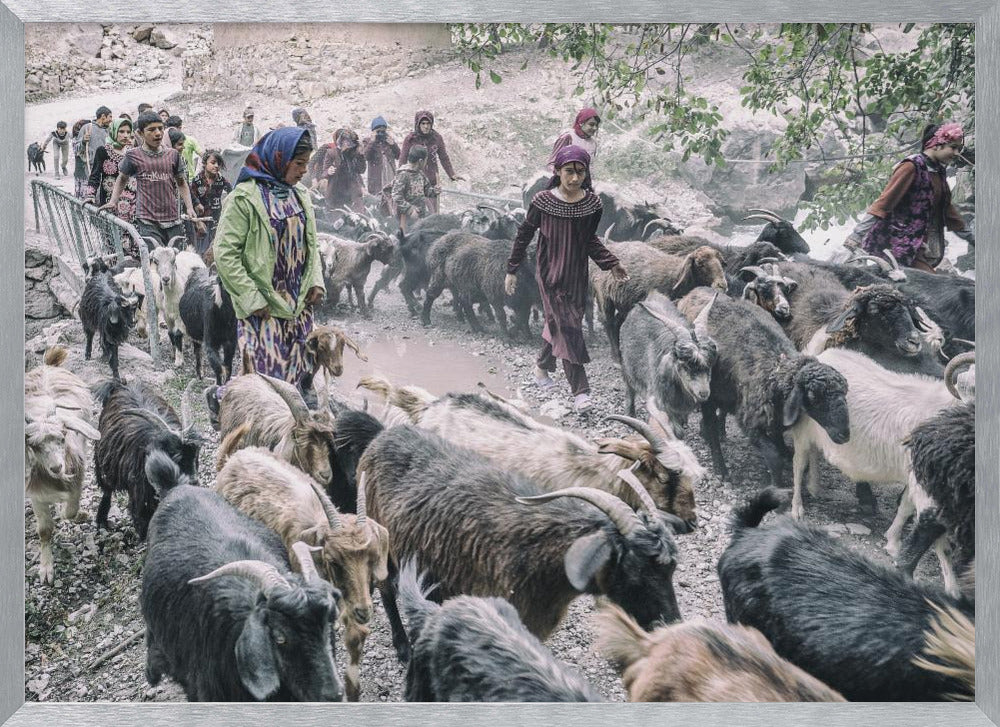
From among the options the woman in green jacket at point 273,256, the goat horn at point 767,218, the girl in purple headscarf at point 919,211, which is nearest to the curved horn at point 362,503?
the woman in green jacket at point 273,256

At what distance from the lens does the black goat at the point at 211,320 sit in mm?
4035

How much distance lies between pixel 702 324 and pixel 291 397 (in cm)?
155

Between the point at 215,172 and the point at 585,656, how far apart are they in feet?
7.08

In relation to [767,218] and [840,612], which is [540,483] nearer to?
[840,612]

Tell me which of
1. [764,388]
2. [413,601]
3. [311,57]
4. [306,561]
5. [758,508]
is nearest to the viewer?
[306,561]

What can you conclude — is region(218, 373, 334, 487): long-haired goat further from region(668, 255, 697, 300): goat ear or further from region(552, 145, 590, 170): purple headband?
region(668, 255, 697, 300): goat ear

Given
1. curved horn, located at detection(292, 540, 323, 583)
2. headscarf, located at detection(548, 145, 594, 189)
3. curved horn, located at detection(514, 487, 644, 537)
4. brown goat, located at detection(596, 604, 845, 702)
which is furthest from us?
headscarf, located at detection(548, 145, 594, 189)

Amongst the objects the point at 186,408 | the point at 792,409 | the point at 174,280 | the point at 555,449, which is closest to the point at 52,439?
the point at 186,408

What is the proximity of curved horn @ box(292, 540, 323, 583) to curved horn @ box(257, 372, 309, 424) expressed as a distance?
545mm

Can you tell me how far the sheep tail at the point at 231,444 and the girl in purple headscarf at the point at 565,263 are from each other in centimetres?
110

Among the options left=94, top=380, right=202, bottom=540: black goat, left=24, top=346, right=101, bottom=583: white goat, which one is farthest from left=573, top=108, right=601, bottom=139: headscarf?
left=24, top=346, right=101, bottom=583: white goat

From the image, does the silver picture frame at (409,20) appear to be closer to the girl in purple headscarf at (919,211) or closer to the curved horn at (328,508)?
the girl in purple headscarf at (919,211)

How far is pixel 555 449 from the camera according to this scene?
12.9 ft

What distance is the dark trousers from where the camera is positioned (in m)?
4.05
